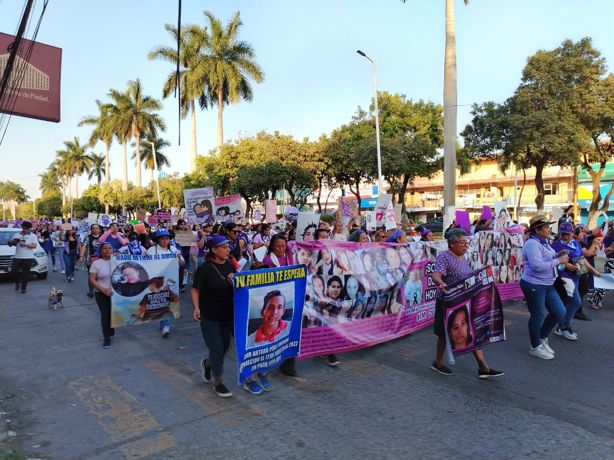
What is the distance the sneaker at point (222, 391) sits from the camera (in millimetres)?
4824

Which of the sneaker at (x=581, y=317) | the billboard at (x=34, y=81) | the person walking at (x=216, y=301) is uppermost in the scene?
the billboard at (x=34, y=81)

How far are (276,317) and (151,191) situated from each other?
198 feet

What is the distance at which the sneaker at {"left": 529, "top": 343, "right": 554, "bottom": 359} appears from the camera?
5997 mm

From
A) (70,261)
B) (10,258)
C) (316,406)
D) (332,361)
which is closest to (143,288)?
(332,361)

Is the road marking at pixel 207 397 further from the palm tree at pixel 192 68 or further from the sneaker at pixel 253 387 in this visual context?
the palm tree at pixel 192 68

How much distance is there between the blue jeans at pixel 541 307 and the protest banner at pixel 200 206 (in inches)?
406

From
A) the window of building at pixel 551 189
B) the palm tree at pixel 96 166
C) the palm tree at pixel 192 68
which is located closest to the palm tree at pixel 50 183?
the palm tree at pixel 96 166

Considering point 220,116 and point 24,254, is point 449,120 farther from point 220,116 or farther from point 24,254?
point 220,116

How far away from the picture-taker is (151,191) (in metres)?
62.0

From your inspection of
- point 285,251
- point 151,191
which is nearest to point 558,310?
point 285,251

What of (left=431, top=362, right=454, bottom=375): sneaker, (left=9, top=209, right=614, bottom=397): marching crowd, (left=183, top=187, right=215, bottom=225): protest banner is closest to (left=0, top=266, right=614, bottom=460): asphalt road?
(left=431, top=362, right=454, bottom=375): sneaker

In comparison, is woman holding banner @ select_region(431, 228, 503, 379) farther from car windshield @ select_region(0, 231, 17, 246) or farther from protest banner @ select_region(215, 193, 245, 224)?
car windshield @ select_region(0, 231, 17, 246)

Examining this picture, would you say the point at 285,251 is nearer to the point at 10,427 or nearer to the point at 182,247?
the point at 10,427

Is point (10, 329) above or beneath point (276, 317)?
beneath
